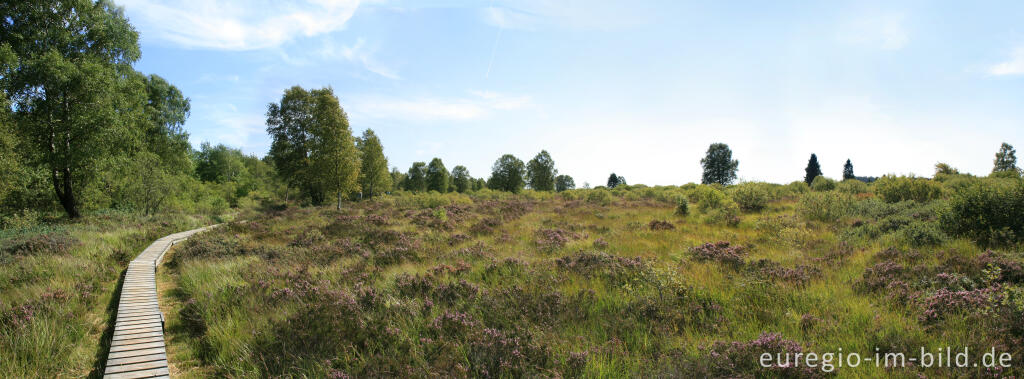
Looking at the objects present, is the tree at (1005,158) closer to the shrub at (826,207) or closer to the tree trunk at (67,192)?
the shrub at (826,207)

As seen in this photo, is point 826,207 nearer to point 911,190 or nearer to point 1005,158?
point 911,190

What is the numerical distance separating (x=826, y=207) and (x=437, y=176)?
6018 centimetres

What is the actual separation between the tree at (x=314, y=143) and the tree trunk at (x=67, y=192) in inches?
472

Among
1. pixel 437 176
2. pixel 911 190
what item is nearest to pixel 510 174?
pixel 437 176

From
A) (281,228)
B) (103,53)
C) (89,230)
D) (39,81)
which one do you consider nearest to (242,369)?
(281,228)

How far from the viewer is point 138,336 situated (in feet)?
19.5

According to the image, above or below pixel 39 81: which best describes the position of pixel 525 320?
below

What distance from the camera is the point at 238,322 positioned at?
256 inches

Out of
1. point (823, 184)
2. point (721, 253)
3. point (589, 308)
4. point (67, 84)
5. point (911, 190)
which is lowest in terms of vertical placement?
point (589, 308)

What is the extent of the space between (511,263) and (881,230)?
34.9 feet

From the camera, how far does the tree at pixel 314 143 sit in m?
26.5

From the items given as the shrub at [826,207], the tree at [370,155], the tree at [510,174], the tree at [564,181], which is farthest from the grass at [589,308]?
the tree at [564,181]

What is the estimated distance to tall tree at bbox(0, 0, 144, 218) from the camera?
16.6 meters

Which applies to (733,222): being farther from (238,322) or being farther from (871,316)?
(238,322)
